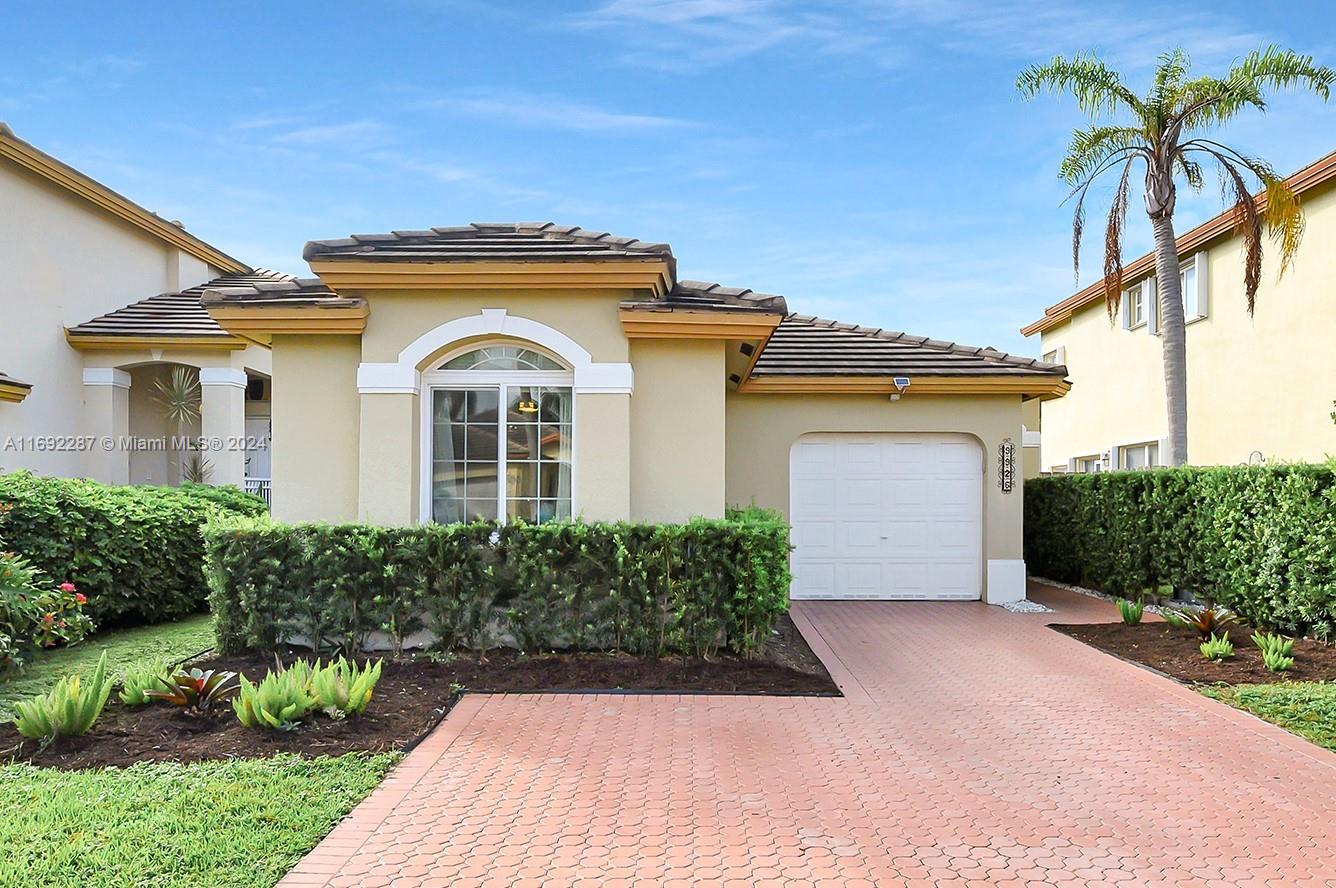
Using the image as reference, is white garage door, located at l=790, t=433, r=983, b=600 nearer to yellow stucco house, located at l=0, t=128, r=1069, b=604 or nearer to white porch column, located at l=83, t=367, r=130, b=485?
yellow stucco house, located at l=0, t=128, r=1069, b=604

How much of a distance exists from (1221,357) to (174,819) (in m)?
20.0

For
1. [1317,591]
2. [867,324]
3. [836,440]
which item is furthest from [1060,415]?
[1317,591]

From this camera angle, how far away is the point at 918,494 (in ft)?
46.5

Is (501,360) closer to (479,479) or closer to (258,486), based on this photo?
(479,479)

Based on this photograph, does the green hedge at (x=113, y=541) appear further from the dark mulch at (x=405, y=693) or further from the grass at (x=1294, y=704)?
the grass at (x=1294, y=704)

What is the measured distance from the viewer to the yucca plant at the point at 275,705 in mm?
6496

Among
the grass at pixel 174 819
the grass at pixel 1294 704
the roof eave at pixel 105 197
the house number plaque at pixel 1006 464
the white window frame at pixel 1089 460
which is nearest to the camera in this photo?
the grass at pixel 174 819

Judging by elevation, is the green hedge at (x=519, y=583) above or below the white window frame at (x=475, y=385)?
below

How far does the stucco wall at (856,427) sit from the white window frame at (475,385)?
4.83m

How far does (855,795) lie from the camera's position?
18.4 ft

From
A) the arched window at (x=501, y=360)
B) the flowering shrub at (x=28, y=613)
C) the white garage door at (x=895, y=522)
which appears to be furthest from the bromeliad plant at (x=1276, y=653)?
the flowering shrub at (x=28, y=613)

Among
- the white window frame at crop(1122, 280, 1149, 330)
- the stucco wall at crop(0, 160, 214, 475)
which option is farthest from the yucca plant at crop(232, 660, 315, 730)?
the white window frame at crop(1122, 280, 1149, 330)

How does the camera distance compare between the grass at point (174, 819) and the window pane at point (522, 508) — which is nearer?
the grass at point (174, 819)

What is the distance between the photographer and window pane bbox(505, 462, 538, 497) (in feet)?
32.7
